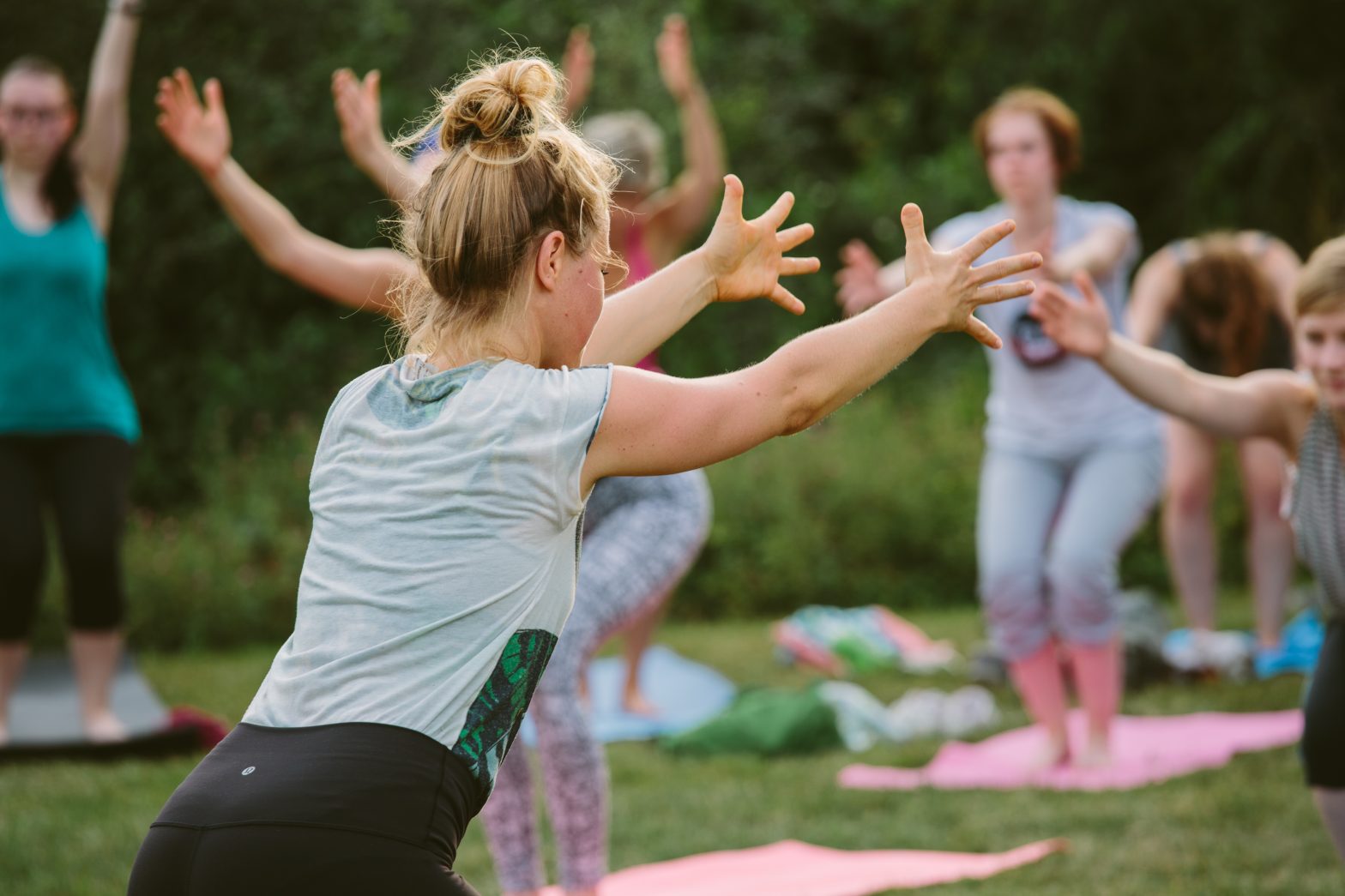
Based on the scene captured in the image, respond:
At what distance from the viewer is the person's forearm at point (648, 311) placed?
9.44 feet

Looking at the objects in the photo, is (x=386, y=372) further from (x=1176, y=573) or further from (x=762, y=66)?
(x=762, y=66)

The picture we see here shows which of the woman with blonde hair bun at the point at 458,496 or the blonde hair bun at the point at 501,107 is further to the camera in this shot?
the blonde hair bun at the point at 501,107

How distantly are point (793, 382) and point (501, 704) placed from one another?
2.07 feet

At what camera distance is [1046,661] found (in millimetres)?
5504

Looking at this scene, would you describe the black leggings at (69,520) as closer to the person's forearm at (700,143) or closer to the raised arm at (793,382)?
the person's forearm at (700,143)

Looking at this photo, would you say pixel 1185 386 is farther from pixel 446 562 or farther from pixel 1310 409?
pixel 446 562

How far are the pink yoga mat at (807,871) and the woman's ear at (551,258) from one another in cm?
228

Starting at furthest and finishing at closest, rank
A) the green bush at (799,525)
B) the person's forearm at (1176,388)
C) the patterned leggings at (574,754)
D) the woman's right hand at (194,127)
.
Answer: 1. the green bush at (799,525)
2. the woman's right hand at (194,127)
3. the patterned leggings at (574,754)
4. the person's forearm at (1176,388)

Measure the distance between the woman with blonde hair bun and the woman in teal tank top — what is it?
395 cm

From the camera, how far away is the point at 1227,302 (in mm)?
6789

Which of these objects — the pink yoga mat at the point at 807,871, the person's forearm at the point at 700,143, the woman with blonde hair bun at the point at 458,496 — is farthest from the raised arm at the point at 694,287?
the person's forearm at the point at 700,143

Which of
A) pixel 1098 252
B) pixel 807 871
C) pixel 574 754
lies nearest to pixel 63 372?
pixel 574 754

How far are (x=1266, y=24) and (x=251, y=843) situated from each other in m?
12.1

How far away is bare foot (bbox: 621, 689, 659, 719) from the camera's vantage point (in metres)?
6.83
